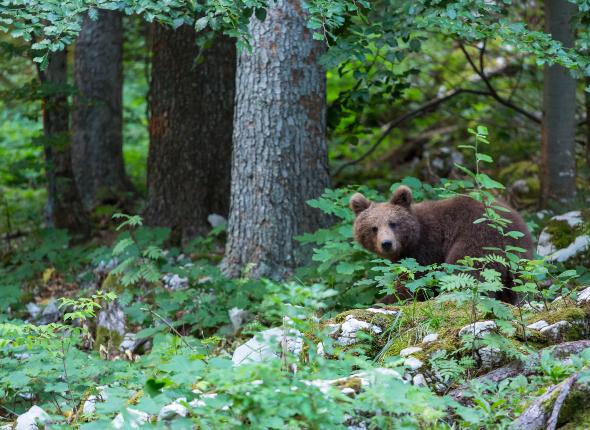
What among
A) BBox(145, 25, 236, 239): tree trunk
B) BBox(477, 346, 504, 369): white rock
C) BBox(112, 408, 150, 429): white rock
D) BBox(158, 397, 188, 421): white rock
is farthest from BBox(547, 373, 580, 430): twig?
BBox(145, 25, 236, 239): tree trunk

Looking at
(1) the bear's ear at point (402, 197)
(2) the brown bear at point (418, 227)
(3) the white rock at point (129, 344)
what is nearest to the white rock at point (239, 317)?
(3) the white rock at point (129, 344)

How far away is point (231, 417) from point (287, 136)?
16.3 ft

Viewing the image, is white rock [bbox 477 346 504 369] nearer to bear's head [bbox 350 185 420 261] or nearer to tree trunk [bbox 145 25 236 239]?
bear's head [bbox 350 185 420 261]

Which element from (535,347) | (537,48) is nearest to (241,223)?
(537,48)

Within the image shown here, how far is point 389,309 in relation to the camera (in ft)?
17.4

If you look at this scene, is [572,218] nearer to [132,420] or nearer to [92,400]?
[92,400]

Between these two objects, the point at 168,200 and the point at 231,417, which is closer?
the point at 231,417

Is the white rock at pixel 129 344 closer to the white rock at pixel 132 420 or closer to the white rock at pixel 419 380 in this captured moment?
the white rock at pixel 132 420

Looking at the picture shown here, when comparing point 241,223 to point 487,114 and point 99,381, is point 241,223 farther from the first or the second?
point 487,114

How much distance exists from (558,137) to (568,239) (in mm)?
1980

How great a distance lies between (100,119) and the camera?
13.2m

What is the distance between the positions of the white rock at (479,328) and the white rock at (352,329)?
652mm

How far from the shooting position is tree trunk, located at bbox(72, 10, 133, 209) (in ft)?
42.3

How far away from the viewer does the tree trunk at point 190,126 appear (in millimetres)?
9922
